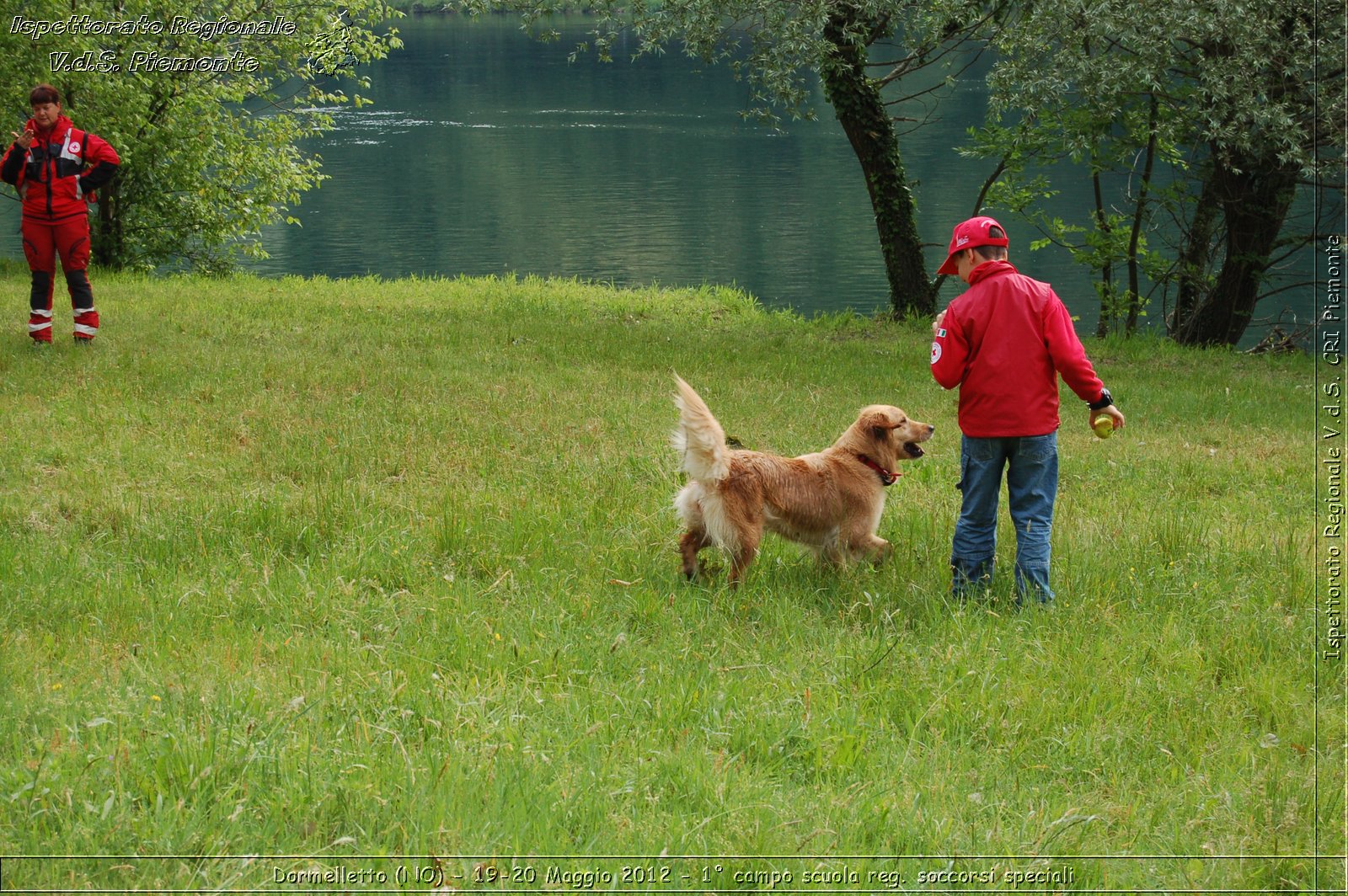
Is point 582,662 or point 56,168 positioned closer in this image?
point 582,662

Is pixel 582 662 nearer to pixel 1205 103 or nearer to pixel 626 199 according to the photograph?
pixel 1205 103

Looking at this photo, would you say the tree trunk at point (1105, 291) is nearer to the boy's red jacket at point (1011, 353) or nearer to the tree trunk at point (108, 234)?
A: the boy's red jacket at point (1011, 353)

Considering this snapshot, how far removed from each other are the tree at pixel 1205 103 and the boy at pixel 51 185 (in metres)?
10.8

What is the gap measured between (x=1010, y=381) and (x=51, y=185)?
968cm

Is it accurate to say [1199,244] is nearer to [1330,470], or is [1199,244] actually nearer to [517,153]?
[1330,470]

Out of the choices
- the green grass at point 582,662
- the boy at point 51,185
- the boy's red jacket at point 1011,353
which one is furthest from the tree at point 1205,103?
the boy at point 51,185

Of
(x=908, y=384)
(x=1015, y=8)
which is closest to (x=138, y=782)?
(x=908, y=384)

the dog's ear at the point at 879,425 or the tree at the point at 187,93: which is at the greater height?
the tree at the point at 187,93

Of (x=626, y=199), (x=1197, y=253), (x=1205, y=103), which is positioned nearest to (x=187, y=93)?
(x=1205, y=103)

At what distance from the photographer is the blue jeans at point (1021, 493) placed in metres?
5.82

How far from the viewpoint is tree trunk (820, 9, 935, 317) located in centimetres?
1719

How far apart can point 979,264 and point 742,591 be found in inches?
83.6

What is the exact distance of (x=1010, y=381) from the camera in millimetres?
5699

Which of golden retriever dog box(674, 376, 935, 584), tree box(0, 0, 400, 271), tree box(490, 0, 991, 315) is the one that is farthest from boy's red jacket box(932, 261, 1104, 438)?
tree box(0, 0, 400, 271)
